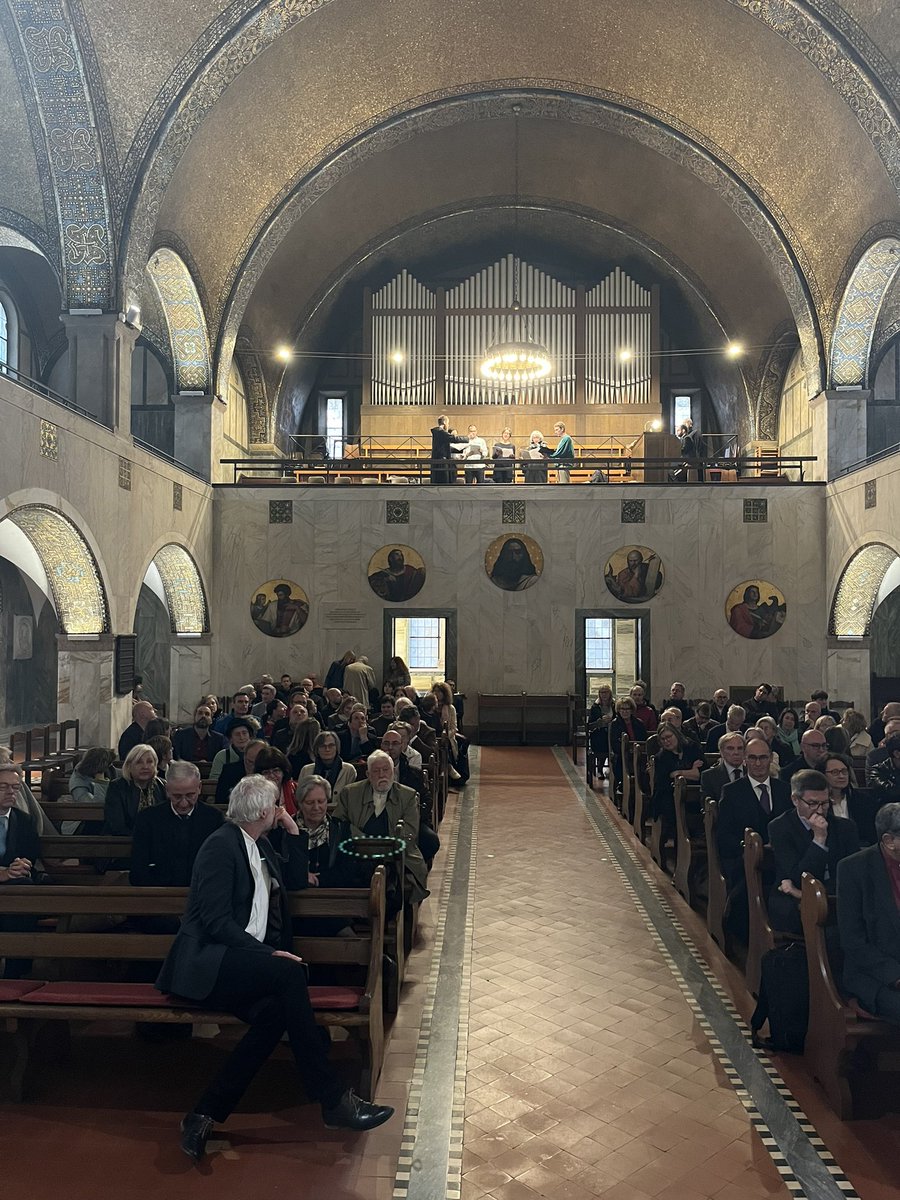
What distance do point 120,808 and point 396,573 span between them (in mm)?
11292

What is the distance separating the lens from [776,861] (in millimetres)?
4977

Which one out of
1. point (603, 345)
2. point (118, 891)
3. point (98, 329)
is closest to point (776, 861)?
point (118, 891)

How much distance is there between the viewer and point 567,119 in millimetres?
17438

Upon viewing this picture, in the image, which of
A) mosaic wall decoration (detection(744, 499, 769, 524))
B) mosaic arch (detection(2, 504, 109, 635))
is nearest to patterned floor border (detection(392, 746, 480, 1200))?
mosaic arch (detection(2, 504, 109, 635))

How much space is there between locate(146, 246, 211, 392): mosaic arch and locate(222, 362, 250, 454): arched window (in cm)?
183

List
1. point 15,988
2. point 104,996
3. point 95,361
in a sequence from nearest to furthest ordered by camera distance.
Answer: point 104,996 < point 15,988 < point 95,361

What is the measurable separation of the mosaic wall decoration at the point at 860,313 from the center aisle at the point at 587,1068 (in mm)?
12217

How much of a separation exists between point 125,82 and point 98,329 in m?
3.23

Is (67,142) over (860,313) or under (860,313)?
over

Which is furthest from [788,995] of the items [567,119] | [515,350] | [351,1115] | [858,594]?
[567,119]

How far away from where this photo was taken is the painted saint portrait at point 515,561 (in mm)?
16969

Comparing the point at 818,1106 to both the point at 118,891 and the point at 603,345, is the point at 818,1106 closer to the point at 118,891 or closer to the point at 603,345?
the point at 118,891

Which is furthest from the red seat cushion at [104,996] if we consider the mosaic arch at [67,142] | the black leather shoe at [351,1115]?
the mosaic arch at [67,142]

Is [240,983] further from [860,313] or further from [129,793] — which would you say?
[860,313]
